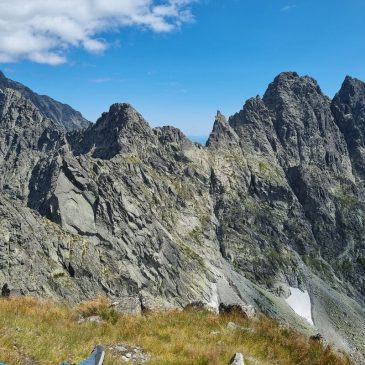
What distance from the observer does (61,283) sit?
4478 inches

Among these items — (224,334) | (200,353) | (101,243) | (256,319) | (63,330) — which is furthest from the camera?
(101,243)

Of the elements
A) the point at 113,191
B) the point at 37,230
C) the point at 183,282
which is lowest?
the point at 183,282

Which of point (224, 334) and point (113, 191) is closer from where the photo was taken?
point (224, 334)

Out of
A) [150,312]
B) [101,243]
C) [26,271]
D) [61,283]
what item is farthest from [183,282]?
[150,312]

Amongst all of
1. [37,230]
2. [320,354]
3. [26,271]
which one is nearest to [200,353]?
[320,354]

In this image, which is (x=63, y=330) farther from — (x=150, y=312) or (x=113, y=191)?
(x=113, y=191)

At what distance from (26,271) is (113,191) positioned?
7830cm

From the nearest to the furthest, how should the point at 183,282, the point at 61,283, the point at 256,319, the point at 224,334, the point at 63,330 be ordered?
the point at 63,330 < the point at 224,334 < the point at 256,319 < the point at 61,283 < the point at 183,282

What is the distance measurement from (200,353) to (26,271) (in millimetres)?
100547

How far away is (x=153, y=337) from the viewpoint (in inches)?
610

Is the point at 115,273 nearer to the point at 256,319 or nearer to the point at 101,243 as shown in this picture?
the point at 101,243

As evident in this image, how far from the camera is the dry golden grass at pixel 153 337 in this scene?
40.5 feet

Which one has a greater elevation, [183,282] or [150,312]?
[150,312]

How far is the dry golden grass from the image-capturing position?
12352mm
